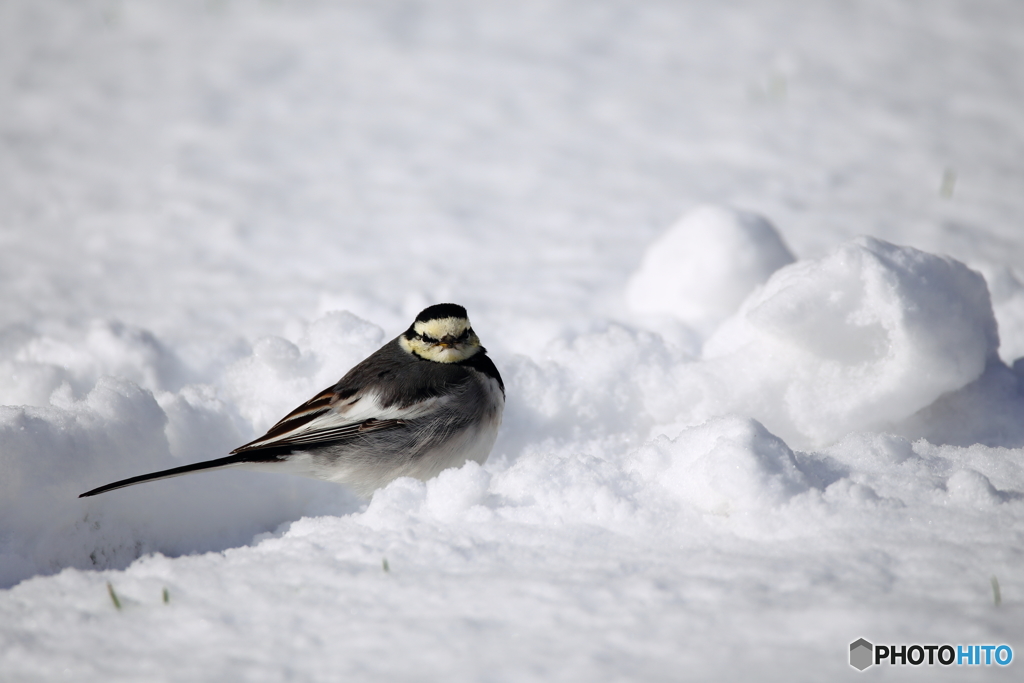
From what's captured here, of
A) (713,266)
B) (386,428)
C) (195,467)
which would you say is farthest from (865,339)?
(195,467)

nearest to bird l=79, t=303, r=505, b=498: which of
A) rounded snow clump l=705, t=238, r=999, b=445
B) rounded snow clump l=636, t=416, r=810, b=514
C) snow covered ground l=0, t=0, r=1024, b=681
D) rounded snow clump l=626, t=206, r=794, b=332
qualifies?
snow covered ground l=0, t=0, r=1024, b=681

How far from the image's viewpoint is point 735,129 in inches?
294

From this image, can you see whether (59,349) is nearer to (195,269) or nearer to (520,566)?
(195,269)

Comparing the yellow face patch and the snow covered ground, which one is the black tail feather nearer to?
the snow covered ground

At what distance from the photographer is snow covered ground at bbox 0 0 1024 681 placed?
195cm

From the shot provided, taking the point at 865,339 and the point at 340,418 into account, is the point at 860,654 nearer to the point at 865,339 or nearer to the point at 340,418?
the point at 865,339

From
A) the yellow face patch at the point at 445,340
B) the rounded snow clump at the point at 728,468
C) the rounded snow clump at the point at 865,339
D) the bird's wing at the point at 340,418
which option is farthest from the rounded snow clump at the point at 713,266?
the bird's wing at the point at 340,418

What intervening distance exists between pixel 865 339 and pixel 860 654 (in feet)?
6.00

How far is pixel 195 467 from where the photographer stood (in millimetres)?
2572

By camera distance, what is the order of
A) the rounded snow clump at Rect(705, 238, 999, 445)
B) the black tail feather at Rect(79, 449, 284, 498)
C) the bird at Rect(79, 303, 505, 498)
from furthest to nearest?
the rounded snow clump at Rect(705, 238, 999, 445)
the bird at Rect(79, 303, 505, 498)
the black tail feather at Rect(79, 449, 284, 498)

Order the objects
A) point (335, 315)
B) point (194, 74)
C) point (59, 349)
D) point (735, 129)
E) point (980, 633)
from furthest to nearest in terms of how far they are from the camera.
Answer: point (194, 74), point (735, 129), point (59, 349), point (335, 315), point (980, 633)

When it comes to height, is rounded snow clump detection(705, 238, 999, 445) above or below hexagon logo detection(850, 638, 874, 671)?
above

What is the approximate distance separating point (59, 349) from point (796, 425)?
377 centimetres

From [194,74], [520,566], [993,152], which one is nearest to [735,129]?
[993,152]
